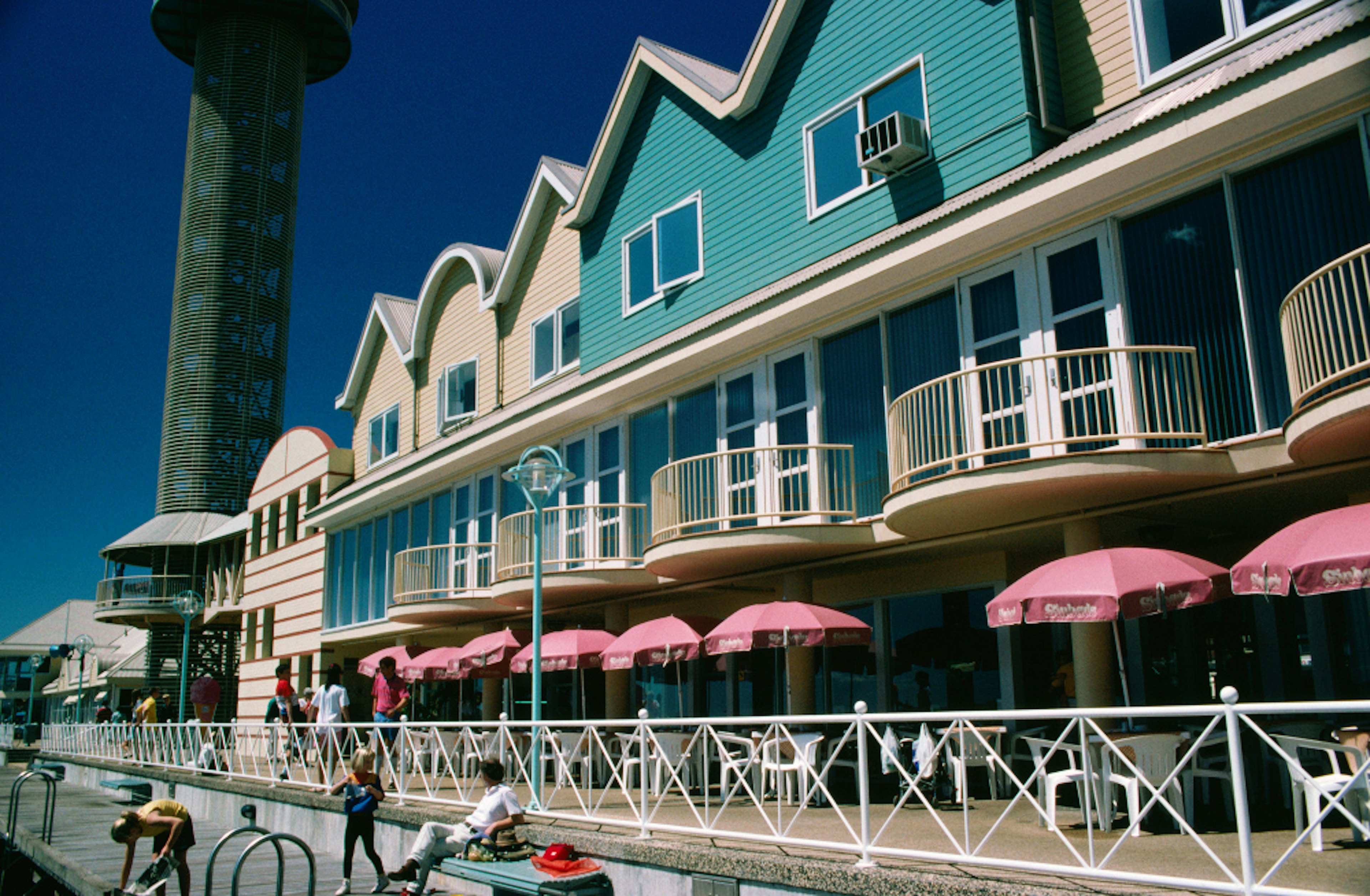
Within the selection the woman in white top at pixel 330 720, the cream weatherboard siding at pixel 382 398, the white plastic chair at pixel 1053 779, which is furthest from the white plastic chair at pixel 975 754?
the cream weatherboard siding at pixel 382 398

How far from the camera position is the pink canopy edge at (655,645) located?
13.3 m

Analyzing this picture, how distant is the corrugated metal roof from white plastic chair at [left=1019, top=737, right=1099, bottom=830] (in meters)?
40.8

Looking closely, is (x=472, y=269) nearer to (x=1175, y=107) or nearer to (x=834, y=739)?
(x=834, y=739)

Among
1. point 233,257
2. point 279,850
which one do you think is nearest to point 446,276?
point 279,850

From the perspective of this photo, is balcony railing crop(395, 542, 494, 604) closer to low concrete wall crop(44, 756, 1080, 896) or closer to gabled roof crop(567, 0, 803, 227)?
low concrete wall crop(44, 756, 1080, 896)

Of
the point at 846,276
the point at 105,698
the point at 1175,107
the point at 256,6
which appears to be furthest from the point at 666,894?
the point at 105,698

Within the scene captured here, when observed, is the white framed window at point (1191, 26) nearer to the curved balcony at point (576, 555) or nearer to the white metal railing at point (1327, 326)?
the white metal railing at point (1327, 326)

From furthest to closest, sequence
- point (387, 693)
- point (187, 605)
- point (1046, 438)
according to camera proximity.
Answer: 1. point (187, 605)
2. point (387, 693)
3. point (1046, 438)

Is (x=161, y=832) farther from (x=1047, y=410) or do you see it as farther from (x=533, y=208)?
(x=533, y=208)

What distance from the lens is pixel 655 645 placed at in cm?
1345

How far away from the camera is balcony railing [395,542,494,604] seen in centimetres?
2077

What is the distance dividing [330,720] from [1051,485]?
11.9 m

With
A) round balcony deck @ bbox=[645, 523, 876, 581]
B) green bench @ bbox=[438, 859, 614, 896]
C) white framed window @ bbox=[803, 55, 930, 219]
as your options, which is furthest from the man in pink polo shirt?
white framed window @ bbox=[803, 55, 930, 219]

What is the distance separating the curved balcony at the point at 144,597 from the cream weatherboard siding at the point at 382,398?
18.3 meters
